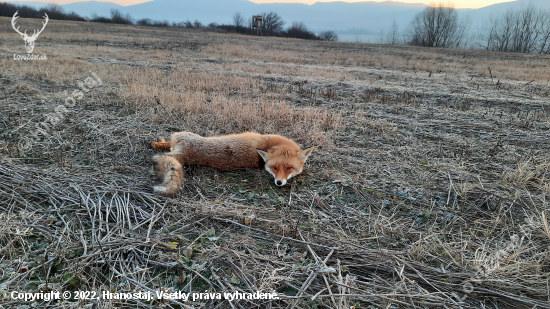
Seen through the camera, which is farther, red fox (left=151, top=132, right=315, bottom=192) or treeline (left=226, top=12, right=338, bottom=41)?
treeline (left=226, top=12, right=338, bottom=41)

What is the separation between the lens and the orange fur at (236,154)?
4.32m

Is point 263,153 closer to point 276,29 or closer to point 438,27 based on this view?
point 438,27

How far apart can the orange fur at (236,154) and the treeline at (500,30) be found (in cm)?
6491

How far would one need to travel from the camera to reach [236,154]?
4.49 metres

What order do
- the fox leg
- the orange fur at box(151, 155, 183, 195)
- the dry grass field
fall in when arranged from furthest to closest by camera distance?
the fox leg, the orange fur at box(151, 155, 183, 195), the dry grass field

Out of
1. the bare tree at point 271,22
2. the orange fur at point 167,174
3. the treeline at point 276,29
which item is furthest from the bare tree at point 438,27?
the orange fur at point 167,174

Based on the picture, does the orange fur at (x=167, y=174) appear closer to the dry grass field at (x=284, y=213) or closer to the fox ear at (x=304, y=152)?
the dry grass field at (x=284, y=213)

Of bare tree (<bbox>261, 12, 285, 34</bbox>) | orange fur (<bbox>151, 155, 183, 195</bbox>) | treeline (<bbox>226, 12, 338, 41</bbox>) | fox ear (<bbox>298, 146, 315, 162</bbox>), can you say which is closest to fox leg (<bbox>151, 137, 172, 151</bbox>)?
orange fur (<bbox>151, 155, 183, 195</bbox>)

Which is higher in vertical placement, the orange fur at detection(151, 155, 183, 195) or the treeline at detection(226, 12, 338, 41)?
the treeline at detection(226, 12, 338, 41)

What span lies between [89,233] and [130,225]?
39 cm

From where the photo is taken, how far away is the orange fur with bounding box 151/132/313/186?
4.32 m

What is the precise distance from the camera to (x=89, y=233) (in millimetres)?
2975

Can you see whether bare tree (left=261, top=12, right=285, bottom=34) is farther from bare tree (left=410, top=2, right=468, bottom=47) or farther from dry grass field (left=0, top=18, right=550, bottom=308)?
dry grass field (left=0, top=18, right=550, bottom=308)

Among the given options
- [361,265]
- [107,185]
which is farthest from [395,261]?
[107,185]
